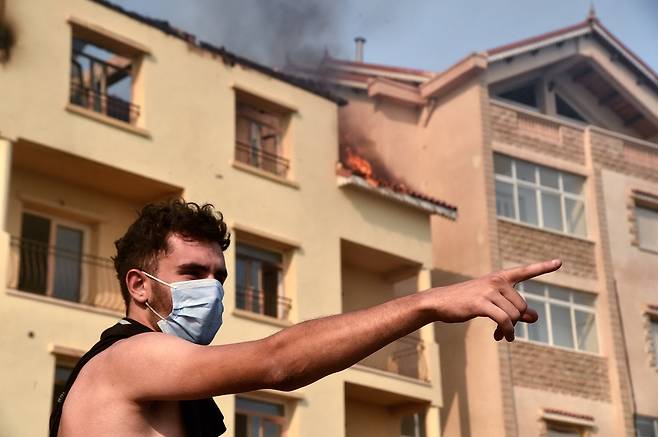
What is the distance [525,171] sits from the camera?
29.6 metres

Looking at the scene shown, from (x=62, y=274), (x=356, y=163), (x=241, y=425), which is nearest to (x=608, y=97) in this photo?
(x=356, y=163)

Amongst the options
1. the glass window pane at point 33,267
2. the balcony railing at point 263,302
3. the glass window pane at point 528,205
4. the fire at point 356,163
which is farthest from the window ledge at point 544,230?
the glass window pane at point 33,267

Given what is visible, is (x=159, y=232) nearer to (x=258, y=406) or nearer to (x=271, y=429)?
(x=258, y=406)

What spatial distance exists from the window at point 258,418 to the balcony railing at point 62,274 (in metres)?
2.83

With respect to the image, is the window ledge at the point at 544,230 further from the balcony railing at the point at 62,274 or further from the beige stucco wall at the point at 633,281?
the balcony railing at the point at 62,274

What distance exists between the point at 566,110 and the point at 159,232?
29.4 meters

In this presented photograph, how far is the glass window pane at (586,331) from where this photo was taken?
29.0 m

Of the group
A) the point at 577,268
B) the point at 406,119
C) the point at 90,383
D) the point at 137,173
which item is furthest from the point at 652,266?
the point at 90,383

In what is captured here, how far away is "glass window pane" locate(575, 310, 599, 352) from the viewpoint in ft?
95.2

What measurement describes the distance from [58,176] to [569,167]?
13.6 m

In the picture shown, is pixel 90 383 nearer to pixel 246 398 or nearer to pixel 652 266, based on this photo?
pixel 246 398

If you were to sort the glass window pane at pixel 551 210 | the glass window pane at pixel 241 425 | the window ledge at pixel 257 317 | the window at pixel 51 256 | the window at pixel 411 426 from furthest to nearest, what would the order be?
the glass window pane at pixel 551 210 < the window at pixel 411 426 < the window ledge at pixel 257 317 < the glass window pane at pixel 241 425 < the window at pixel 51 256

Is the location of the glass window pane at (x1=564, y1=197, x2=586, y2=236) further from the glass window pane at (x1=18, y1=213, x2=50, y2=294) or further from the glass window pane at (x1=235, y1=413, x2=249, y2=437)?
the glass window pane at (x1=18, y1=213, x2=50, y2=294)

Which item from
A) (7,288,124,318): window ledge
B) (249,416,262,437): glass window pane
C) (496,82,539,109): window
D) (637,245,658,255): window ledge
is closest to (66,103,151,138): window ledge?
(7,288,124,318): window ledge
